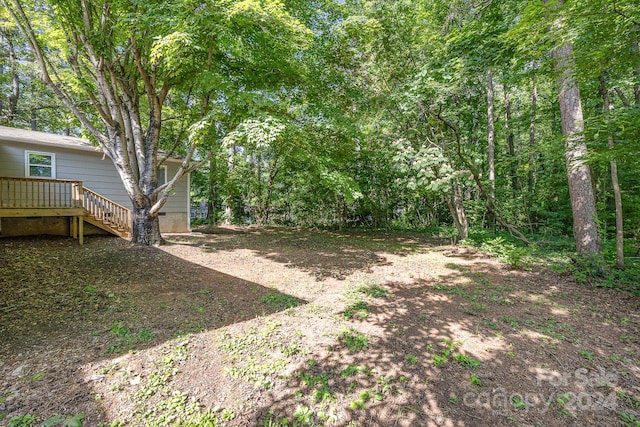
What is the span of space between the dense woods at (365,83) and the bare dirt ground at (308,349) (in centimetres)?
242

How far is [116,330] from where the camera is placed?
307 centimetres

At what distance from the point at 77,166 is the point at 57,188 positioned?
3.37 ft

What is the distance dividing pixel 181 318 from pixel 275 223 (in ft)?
39.3

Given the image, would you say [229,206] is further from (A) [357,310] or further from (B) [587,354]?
(B) [587,354]

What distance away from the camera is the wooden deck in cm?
712

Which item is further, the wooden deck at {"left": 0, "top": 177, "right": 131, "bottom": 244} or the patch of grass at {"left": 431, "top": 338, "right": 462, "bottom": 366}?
the wooden deck at {"left": 0, "top": 177, "right": 131, "bottom": 244}

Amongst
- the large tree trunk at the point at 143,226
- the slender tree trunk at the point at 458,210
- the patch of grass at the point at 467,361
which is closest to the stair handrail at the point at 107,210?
the large tree trunk at the point at 143,226

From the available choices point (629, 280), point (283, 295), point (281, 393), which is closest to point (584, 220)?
point (629, 280)

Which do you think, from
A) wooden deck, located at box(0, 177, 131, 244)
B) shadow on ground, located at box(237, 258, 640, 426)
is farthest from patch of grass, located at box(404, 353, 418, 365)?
wooden deck, located at box(0, 177, 131, 244)

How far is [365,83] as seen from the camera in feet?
29.2

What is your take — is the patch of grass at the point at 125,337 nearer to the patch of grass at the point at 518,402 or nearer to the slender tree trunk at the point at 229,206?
the patch of grass at the point at 518,402

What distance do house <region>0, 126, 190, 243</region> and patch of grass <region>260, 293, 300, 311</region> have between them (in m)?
6.60

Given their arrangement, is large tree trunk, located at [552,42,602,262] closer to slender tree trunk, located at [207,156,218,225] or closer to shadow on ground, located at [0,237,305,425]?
shadow on ground, located at [0,237,305,425]

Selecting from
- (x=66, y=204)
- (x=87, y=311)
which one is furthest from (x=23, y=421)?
(x=66, y=204)
